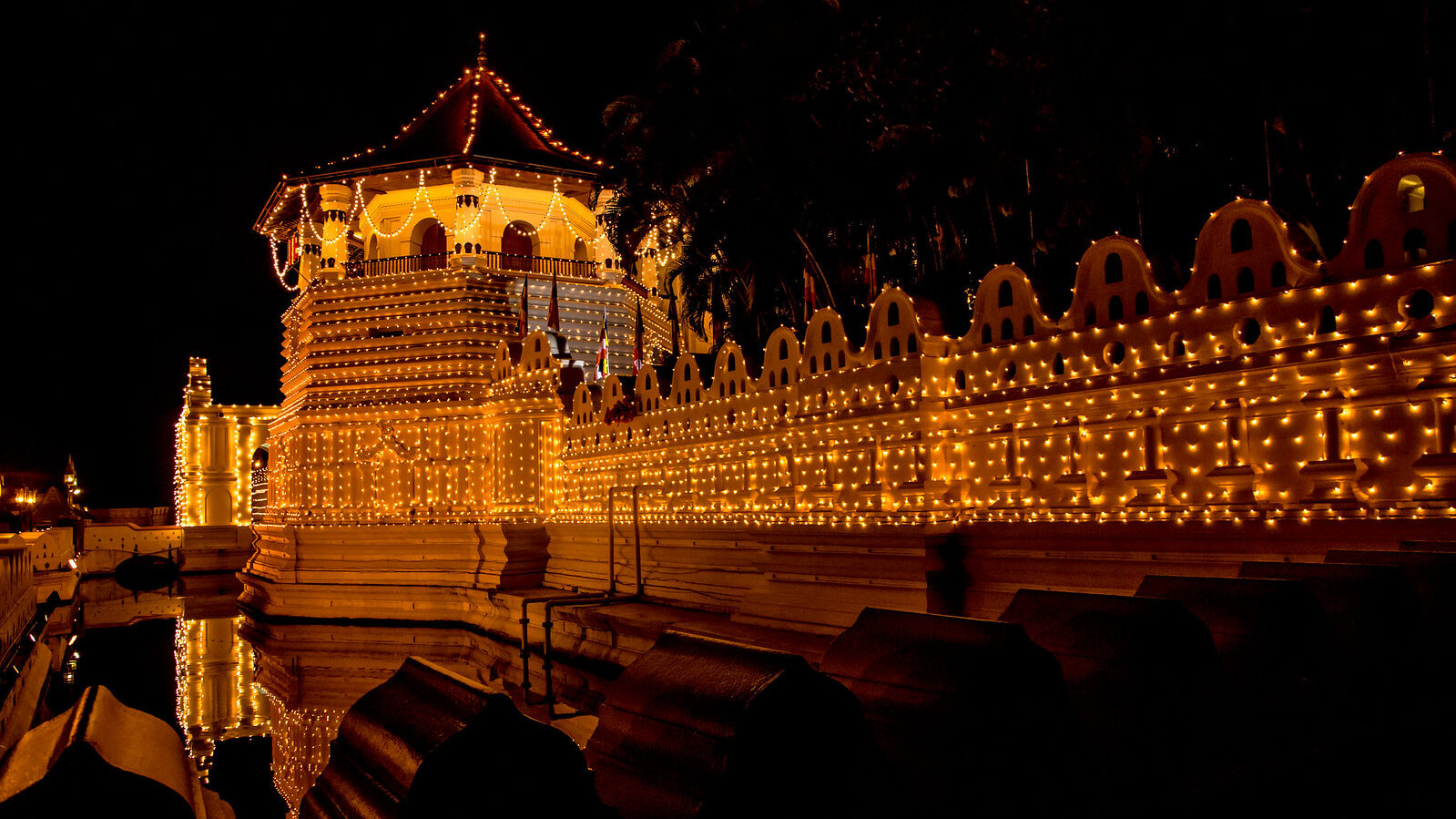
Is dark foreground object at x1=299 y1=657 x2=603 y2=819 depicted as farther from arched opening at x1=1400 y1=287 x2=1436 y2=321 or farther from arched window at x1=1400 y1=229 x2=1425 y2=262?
arched window at x1=1400 y1=229 x2=1425 y2=262

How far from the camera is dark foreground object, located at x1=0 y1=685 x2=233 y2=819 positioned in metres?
1.70

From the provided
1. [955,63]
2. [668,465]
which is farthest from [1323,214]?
[668,465]

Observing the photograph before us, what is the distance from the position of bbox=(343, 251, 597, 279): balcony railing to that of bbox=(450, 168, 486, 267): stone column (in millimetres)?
227

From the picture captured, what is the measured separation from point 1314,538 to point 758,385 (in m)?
5.65

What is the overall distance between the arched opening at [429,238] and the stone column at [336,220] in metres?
1.54

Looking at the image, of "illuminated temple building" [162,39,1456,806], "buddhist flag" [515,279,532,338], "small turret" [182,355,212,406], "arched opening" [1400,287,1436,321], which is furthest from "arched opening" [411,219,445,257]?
"arched opening" [1400,287,1436,321]

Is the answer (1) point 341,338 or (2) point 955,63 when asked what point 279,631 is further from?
(2) point 955,63

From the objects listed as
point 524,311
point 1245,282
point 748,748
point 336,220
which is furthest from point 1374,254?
point 336,220

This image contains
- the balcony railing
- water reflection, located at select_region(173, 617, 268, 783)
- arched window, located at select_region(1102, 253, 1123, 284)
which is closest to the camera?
arched window, located at select_region(1102, 253, 1123, 284)

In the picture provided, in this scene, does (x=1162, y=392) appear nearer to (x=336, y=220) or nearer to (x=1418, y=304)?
(x=1418, y=304)

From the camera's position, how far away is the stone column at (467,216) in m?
20.0

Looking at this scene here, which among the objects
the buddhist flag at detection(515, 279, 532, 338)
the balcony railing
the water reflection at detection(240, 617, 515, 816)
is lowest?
the water reflection at detection(240, 617, 515, 816)

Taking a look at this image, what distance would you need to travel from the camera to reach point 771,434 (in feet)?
31.7

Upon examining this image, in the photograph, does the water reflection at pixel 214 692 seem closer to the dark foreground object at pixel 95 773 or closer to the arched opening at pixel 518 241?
the dark foreground object at pixel 95 773
